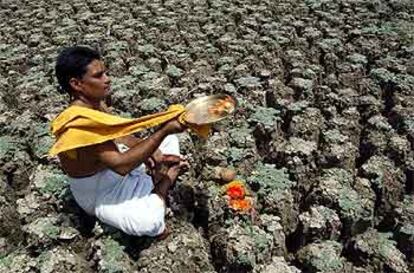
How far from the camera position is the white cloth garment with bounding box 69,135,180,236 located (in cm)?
270

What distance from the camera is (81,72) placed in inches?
106

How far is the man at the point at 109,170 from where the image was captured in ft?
8.68

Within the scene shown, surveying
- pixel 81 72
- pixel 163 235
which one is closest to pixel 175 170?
pixel 163 235

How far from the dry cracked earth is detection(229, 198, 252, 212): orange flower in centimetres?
5

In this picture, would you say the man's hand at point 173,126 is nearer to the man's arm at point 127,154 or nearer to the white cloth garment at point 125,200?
the man's arm at point 127,154

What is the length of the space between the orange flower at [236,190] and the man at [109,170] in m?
0.43

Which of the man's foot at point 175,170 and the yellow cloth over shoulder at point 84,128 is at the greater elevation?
the yellow cloth over shoulder at point 84,128

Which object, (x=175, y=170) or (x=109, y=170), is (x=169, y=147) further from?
(x=109, y=170)

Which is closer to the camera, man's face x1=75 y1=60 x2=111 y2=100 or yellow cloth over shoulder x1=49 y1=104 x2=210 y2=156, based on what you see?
yellow cloth over shoulder x1=49 y1=104 x2=210 y2=156

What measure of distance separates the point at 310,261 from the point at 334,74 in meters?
2.12

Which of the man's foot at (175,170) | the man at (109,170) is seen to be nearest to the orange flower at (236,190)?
the man's foot at (175,170)

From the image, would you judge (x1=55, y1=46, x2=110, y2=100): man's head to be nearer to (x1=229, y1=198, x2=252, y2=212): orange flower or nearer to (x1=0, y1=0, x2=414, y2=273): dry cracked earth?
(x1=0, y1=0, x2=414, y2=273): dry cracked earth

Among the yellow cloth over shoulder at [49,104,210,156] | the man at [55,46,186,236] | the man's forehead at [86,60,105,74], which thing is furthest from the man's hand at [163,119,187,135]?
the man's forehead at [86,60,105,74]

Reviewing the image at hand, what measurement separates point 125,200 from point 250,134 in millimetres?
1248
